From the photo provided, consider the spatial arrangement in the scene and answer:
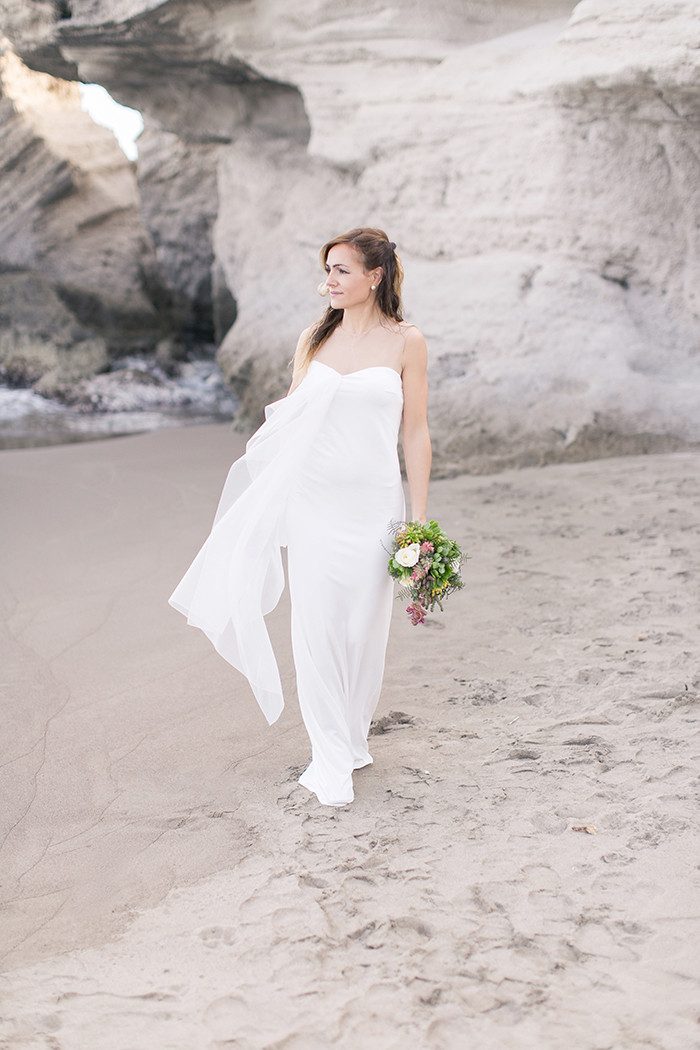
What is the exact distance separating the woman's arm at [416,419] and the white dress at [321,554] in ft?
0.23

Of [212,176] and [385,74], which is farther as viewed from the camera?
[212,176]

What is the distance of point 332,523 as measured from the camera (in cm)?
302

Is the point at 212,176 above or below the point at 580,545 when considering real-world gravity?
above

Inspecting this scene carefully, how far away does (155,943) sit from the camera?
2.34 metres

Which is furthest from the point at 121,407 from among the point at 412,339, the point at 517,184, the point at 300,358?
the point at 412,339

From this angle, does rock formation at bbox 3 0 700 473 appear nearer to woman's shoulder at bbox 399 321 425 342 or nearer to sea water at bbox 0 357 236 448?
sea water at bbox 0 357 236 448

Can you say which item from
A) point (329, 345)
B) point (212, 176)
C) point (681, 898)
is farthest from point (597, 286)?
point (212, 176)

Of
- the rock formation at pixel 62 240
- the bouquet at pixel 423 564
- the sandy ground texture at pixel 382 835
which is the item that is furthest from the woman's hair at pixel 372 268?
the rock formation at pixel 62 240

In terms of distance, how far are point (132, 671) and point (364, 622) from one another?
159cm

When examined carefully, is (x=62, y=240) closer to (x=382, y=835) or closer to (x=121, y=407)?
(x=121, y=407)

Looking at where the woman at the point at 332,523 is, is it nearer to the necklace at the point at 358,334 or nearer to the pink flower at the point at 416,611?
the necklace at the point at 358,334

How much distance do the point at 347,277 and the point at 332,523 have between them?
863 mm

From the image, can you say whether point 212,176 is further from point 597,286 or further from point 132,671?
point 132,671

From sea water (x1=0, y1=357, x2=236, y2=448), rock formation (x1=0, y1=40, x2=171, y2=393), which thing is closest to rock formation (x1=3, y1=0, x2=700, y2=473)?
sea water (x1=0, y1=357, x2=236, y2=448)
